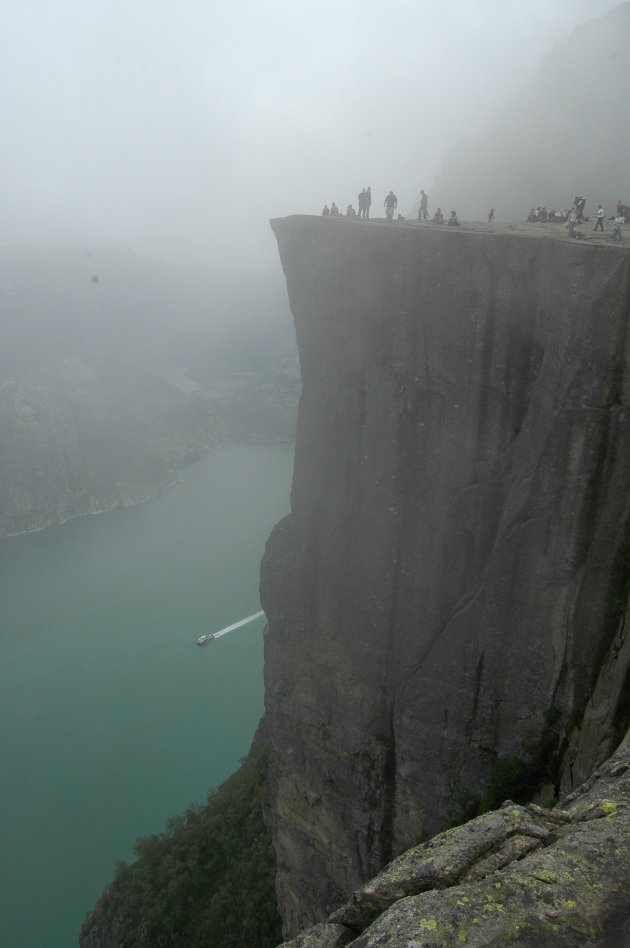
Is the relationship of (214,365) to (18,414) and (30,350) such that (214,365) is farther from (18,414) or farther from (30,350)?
(18,414)

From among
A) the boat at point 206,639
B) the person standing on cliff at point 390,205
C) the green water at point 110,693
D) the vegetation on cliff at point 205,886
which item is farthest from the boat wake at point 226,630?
the person standing on cliff at point 390,205

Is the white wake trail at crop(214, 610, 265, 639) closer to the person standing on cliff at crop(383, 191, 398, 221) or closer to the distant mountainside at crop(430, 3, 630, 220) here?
the distant mountainside at crop(430, 3, 630, 220)

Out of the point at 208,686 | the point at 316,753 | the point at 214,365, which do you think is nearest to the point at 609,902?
the point at 316,753

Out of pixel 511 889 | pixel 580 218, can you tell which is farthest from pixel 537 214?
pixel 511 889

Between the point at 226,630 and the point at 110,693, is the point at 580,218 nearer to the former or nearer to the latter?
the point at 110,693

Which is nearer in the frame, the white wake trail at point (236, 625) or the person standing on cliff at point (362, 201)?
the person standing on cliff at point (362, 201)

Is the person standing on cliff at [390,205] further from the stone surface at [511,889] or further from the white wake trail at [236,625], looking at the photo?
the white wake trail at [236,625]
